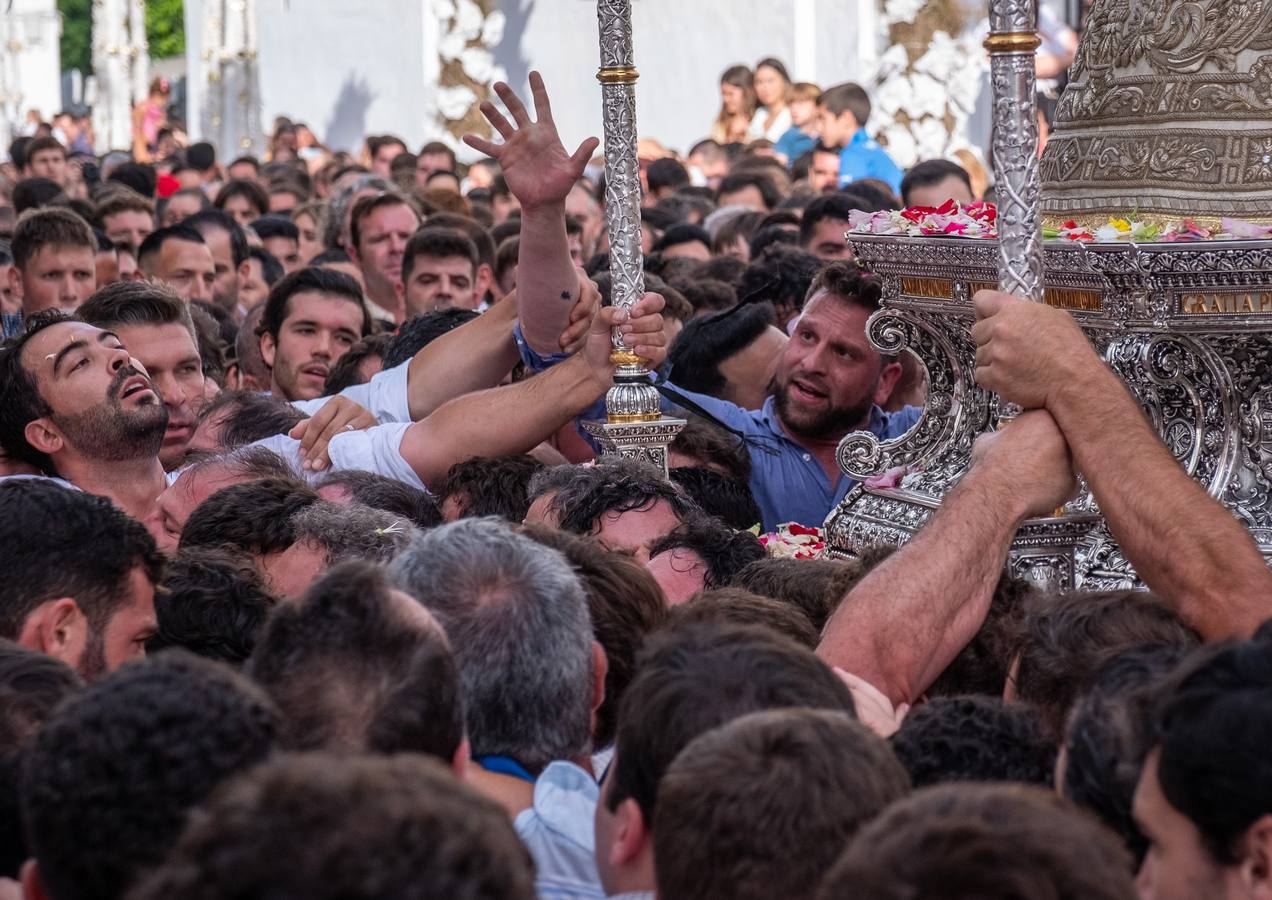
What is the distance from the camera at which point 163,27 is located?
52.0m

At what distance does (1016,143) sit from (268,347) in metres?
3.62

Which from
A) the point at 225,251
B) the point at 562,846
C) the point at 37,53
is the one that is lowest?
the point at 562,846

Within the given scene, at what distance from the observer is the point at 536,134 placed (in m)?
4.55

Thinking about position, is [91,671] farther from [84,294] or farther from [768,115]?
[768,115]

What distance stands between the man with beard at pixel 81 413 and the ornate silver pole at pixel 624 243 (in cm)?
112

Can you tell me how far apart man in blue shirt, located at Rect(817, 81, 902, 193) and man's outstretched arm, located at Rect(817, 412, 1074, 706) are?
8.96 metres

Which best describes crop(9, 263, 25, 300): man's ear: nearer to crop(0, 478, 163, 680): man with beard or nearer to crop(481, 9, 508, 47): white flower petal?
crop(0, 478, 163, 680): man with beard

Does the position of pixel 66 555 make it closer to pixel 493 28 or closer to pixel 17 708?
pixel 17 708

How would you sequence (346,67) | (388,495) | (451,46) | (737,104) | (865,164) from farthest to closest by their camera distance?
(346,67) → (451,46) → (737,104) → (865,164) → (388,495)

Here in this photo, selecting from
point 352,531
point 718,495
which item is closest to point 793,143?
point 718,495

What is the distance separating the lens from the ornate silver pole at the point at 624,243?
14.5 ft

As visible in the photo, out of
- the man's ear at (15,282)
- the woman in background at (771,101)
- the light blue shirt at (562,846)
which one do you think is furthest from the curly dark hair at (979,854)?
the woman in background at (771,101)

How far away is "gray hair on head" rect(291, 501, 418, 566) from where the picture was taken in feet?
11.4

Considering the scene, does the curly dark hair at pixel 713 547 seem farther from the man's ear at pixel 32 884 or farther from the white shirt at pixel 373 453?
the man's ear at pixel 32 884
